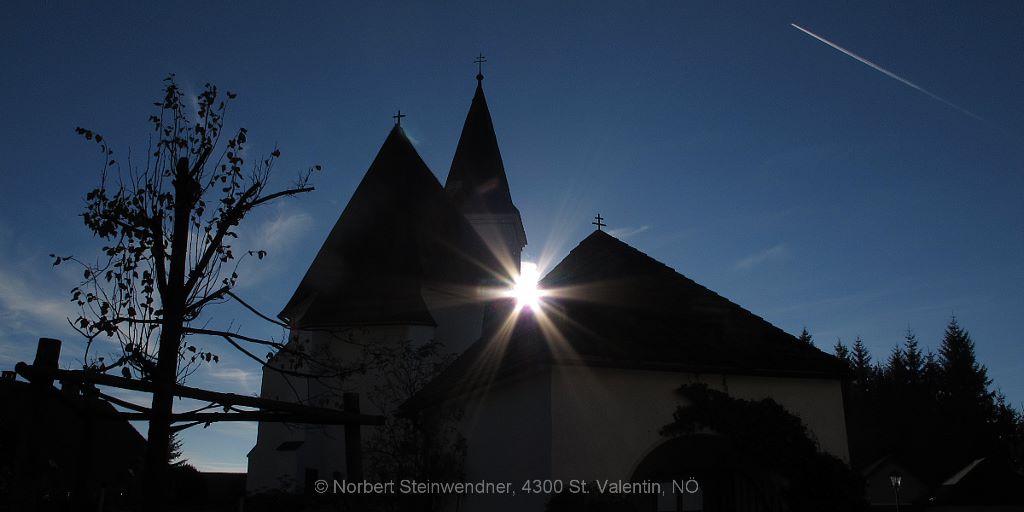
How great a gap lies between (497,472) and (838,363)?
5.98 metres

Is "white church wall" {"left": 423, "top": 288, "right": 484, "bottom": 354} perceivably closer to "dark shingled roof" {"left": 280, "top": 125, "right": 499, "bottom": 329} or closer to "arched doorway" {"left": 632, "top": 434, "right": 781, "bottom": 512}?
"dark shingled roof" {"left": 280, "top": 125, "right": 499, "bottom": 329}

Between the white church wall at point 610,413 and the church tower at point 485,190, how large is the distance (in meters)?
19.1

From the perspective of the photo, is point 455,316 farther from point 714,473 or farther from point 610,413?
point 610,413

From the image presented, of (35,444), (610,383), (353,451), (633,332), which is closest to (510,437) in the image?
(610,383)

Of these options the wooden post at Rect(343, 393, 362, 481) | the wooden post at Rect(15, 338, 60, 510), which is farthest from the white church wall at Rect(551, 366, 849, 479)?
the wooden post at Rect(15, 338, 60, 510)

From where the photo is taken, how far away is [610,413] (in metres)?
11.4

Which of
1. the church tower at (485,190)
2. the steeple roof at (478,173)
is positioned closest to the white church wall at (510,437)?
the church tower at (485,190)

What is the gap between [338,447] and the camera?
22.2m

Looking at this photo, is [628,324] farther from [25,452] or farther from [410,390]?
[25,452]

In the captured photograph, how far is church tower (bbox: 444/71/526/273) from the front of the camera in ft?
108

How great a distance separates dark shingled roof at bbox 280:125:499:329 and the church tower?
4.23 metres

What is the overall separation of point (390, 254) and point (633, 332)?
44.0 ft

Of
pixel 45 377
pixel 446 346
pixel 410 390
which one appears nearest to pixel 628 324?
pixel 410 390

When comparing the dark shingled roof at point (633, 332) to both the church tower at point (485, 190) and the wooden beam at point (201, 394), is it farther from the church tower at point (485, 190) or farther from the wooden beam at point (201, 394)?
the church tower at point (485, 190)
